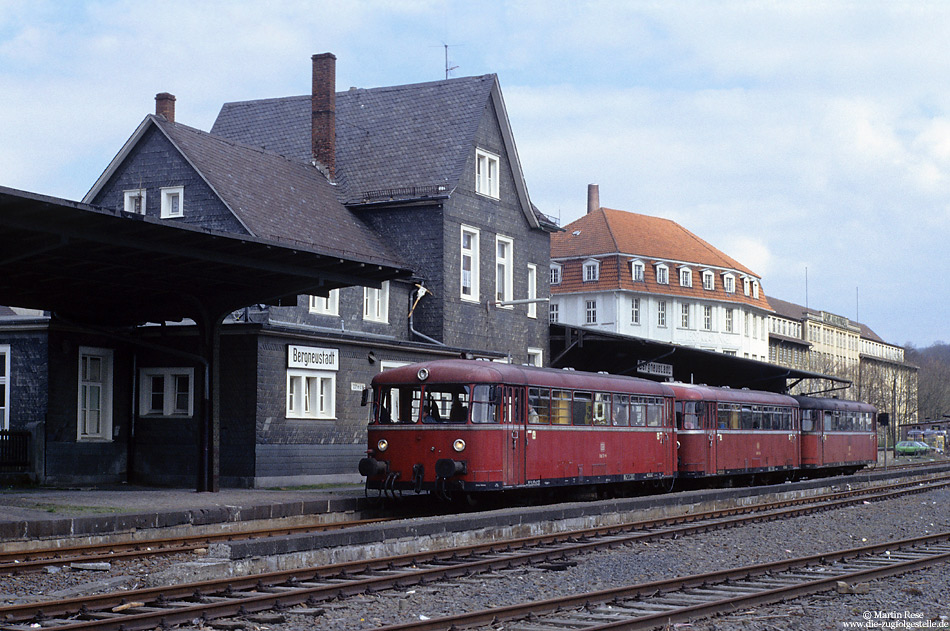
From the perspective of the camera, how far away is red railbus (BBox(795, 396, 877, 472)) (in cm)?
3694

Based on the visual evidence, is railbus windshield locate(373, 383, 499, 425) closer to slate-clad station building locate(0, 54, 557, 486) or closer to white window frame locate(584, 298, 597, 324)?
slate-clad station building locate(0, 54, 557, 486)

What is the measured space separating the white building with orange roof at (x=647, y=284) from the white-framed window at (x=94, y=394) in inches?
1932

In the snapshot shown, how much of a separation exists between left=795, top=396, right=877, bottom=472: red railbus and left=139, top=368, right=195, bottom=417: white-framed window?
18808mm

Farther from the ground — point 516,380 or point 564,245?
point 564,245

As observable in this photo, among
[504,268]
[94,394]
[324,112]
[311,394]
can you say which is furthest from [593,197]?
[94,394]

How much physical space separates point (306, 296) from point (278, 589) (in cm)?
1835

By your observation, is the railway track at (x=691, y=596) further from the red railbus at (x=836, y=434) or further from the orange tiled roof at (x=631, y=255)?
the orange tiled roof at (x=631, y=255)

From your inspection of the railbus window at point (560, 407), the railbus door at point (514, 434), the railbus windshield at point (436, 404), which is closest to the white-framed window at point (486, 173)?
the railbus window at point (560, 407)

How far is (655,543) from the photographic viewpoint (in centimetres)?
1725

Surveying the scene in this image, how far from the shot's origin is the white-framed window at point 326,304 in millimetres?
29766

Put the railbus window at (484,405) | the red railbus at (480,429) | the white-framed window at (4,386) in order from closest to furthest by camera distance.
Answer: the red railbus at (480,429)
the railbus window at (484,405)
the white-framed window at (4,386)

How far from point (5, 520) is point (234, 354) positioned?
11.1 metres

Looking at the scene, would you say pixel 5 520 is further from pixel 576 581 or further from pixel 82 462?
pixel 82 462

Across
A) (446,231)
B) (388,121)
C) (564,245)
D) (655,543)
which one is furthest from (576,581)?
(564,245)
